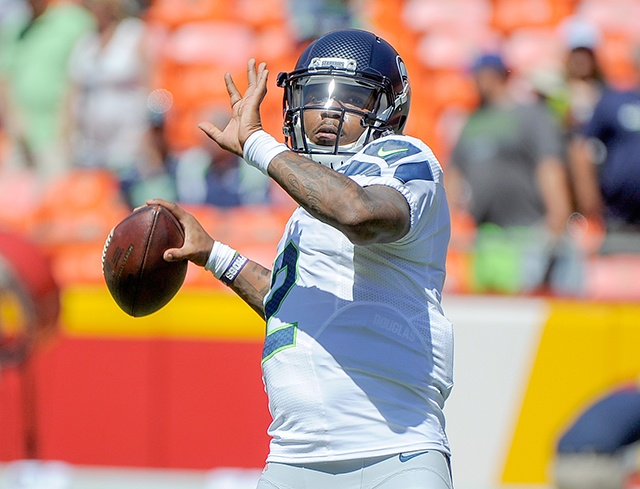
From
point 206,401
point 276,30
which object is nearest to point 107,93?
point 276,30

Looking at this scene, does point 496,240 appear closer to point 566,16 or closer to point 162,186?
point 162,186

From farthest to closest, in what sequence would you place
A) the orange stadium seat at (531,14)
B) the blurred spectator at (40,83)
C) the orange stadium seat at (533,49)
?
the orange stadium seat at (531,14) → the blurred spectator at (40,83) → the orange stadium seat at (533,49)

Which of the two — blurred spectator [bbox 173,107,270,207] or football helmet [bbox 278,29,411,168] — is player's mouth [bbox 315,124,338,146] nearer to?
football helmet [bbox 278,29,411,168]

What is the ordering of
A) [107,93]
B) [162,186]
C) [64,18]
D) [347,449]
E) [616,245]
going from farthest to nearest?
[64,18], [107,93], [162,186], [616,245], [347,449]

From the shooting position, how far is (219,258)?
137 inches

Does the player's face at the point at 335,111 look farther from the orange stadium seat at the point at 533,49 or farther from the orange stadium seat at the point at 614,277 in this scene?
the orange stadium seat at the point at 533,49

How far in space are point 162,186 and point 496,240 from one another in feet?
7.55

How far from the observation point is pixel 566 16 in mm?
9625

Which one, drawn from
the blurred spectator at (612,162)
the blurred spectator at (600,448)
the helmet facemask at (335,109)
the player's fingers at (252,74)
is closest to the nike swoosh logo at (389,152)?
the helmet facemask at (335,109)

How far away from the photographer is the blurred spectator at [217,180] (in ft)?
24.7

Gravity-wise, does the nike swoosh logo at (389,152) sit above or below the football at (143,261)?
above

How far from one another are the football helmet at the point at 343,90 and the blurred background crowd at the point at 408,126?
10.8ft

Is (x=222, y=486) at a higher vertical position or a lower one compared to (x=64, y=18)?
lower

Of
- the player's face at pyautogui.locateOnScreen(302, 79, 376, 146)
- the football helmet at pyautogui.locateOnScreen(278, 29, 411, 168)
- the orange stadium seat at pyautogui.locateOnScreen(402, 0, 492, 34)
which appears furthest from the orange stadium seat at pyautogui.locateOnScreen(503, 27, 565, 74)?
the player's face at pyautogui.locateOnScreen(302, 79, 376, 146)
